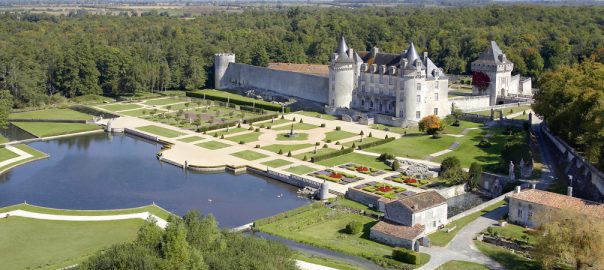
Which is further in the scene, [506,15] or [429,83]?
[506,15]

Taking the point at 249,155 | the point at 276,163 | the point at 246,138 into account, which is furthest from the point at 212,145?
the point at 276,163

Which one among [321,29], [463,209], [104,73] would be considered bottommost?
[463,209]

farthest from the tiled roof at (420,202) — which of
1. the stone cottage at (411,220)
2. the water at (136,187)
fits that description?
the water at (136,187)

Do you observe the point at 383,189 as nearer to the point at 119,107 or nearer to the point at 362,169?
the point at 362,169

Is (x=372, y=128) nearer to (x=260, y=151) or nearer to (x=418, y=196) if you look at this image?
(x=260, y=151)

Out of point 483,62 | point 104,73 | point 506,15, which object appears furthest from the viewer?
point 506,15

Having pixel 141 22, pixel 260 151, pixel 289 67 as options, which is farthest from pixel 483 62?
pixel 141 22

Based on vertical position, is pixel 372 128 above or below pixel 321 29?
below

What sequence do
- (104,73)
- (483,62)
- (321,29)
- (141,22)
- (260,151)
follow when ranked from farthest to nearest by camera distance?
(141,22), (321,29), (104,73), (483,62), (260,151)
